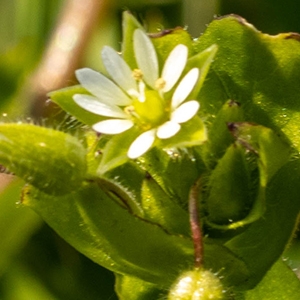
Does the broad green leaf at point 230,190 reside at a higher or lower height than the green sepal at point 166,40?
lower

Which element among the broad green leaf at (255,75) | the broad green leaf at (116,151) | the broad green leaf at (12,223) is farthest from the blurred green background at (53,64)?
the broad green leaf at (116,151)

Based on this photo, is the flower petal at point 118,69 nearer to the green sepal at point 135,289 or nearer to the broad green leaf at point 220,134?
the broad green leaf at point 220,134

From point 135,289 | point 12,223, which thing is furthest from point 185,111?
point 12,223

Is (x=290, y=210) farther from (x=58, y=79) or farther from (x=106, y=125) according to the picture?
(x=58, y=79)

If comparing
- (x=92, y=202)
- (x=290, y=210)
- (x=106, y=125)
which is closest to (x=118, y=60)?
(x=106, y=125)

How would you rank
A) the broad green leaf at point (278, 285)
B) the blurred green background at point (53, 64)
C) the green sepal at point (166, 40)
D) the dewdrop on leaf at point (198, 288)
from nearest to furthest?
the dewdrop on leaf at point (198, 288), the green sepal at point (166, 40), the broad green leaf at point (278, 285), the blurred green background at point (53, 64)

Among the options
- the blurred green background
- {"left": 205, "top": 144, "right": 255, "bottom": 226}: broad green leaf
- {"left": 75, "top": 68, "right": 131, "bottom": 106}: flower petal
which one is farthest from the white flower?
the blurred green background
